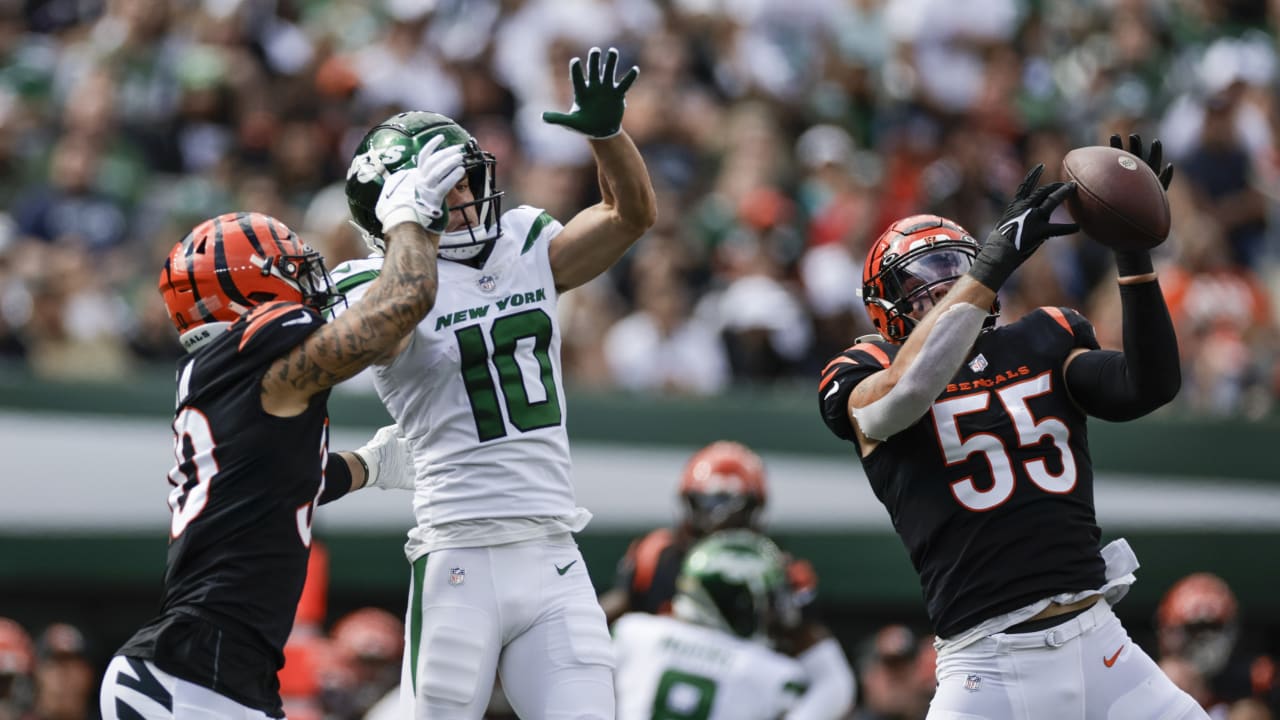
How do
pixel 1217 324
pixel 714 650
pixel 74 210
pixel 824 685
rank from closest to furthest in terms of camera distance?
pixel 714 650 < pixel 824 685 < pixel 1217 324 < pixel 74 210

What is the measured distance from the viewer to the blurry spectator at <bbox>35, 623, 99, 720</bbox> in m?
10.1

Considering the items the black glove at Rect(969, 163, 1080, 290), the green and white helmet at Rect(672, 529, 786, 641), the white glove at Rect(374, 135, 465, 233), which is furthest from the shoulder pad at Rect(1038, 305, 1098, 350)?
the green and white helmet at Rect(672, 529, 786, 641)

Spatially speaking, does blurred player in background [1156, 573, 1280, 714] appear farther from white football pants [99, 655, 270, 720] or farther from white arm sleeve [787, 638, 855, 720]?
white football pants [99, 655, 270, 720]

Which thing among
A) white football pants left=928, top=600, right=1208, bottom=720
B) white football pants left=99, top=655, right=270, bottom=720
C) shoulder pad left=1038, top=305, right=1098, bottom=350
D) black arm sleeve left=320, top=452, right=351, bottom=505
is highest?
shoulder pad left=1038, top=305, right=1098, bottom=350

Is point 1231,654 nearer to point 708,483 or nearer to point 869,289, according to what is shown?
point 708,483

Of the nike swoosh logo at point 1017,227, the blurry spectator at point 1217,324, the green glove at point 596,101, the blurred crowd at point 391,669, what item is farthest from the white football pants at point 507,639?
the blurry spectator at point 1217,324

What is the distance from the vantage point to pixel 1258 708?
9.26m

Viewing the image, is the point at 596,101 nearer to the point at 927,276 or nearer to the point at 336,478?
the point at 927,276

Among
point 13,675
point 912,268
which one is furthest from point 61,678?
point 912,268

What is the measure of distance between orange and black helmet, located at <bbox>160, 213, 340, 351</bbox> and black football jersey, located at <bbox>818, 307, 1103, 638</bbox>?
171cm

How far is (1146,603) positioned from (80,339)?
7.06 m

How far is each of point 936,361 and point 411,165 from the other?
1702 mm

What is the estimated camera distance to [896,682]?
10.3m

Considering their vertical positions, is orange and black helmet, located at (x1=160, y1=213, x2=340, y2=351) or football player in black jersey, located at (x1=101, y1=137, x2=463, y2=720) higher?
orange and black helmet, located at (x1=160, y1=213, x2=340, y2=351)
